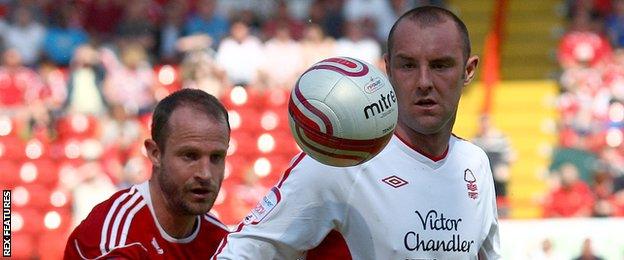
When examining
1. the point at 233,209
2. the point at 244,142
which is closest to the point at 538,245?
the point at 233,209

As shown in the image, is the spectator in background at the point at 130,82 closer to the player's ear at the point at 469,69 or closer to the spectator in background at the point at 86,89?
the spectator in background at the point at 86,89

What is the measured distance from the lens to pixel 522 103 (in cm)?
1883

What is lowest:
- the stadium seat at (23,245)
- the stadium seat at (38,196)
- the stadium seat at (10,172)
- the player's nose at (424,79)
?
the stadium seat at (23,245)

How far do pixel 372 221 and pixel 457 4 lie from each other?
16227 mm

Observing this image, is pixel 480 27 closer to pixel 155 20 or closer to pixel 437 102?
pixel 155 20

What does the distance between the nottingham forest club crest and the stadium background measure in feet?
30.6

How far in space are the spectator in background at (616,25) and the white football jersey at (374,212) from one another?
1353 centimetres

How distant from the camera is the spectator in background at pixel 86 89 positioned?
1639 centimetres

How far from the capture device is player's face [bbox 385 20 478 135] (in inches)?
180

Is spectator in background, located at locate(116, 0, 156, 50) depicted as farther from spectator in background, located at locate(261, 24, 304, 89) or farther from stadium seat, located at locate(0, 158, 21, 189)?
stadium seat, located at locate(0, 158, 21, 189)

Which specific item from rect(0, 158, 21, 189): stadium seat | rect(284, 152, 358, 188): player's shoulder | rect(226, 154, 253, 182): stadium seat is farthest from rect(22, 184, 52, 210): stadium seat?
rect(284, 152, 358, 188): player's shoulder

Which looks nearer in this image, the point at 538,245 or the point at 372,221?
the point at 372,221

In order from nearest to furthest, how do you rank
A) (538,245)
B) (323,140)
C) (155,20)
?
(323,140), (538,245), (155,20)

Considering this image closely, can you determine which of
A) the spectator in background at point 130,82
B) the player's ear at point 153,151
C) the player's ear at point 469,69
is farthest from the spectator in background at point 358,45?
the player's ear at point 469,69
